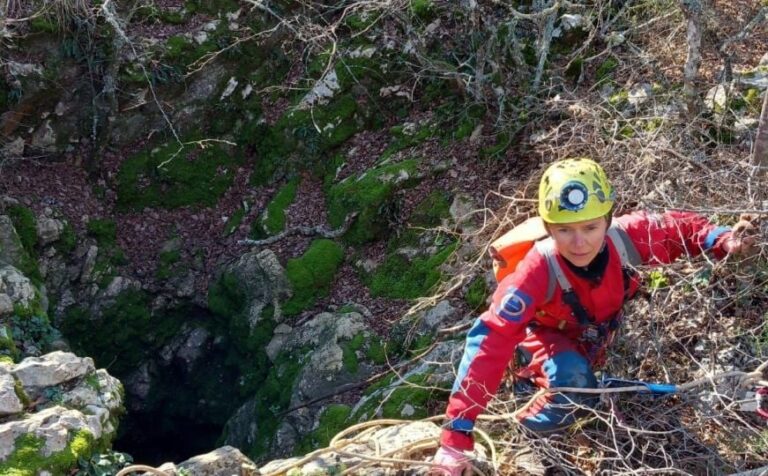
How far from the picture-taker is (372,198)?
254 inches

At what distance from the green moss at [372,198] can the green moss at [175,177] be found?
183 centimetres

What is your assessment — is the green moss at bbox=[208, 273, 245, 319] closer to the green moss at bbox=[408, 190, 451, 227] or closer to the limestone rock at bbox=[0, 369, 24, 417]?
the green moss at bbox=[408, 190, 451, 227]

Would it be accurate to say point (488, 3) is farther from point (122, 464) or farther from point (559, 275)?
point (122, 464)

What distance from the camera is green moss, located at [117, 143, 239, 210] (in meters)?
7.67

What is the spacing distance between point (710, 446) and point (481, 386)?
1022 millimetres

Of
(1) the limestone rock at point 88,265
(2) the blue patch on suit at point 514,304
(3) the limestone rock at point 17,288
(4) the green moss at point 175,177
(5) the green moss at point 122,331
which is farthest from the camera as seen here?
(4) the green moss at point 175,177

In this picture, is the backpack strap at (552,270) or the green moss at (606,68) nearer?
the backpack strap at (552,270)

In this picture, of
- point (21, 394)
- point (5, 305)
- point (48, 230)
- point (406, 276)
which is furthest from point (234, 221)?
point (21, 394)

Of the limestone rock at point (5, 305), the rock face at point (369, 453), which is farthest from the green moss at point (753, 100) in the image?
the limestone rock at point (5, 305)

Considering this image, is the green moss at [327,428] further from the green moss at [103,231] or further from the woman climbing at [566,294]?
the green moss at [103,231]

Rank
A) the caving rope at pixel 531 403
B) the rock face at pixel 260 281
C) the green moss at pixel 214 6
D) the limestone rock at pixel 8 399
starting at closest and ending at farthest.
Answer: the caving rope at pixel 531 403 → the limestone rock at pixel 8 399 → the rock face at pixel 260 281 → the green moss at pixel 214 6

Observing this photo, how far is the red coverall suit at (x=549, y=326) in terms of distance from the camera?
2877 mm

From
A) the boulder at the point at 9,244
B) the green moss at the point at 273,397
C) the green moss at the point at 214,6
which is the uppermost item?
the green moss at the point at 214,6

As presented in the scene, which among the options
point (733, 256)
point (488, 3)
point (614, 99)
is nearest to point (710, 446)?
point (733, 256)
